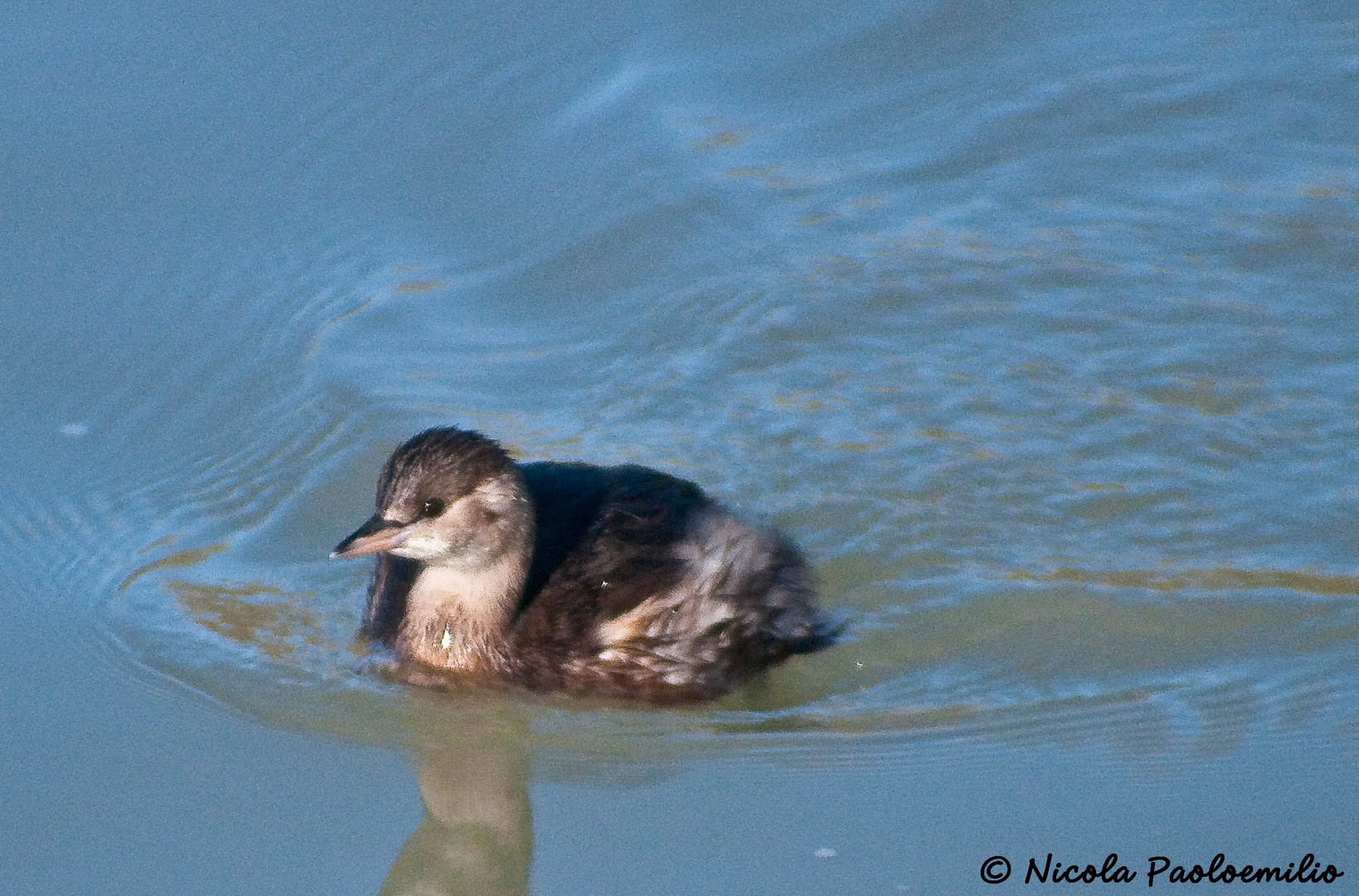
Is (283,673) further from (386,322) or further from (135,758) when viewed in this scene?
(386,322)

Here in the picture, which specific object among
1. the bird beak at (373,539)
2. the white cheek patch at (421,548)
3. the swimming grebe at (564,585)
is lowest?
the swimming grebe at (564,585)

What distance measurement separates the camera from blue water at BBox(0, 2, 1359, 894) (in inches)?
Result: 294

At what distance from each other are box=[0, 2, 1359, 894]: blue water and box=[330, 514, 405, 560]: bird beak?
0.68 meters

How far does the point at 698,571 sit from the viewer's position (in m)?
8.19

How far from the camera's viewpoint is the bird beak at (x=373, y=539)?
759 cm

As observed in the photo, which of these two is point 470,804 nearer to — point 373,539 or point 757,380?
point 373,539

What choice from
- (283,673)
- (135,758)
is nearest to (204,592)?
(283,673)

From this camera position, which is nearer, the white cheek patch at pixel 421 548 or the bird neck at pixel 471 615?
the white cheek patch at pixel 421 548

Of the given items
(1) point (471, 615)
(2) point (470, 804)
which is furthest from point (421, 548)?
(2) point (470, 804)
